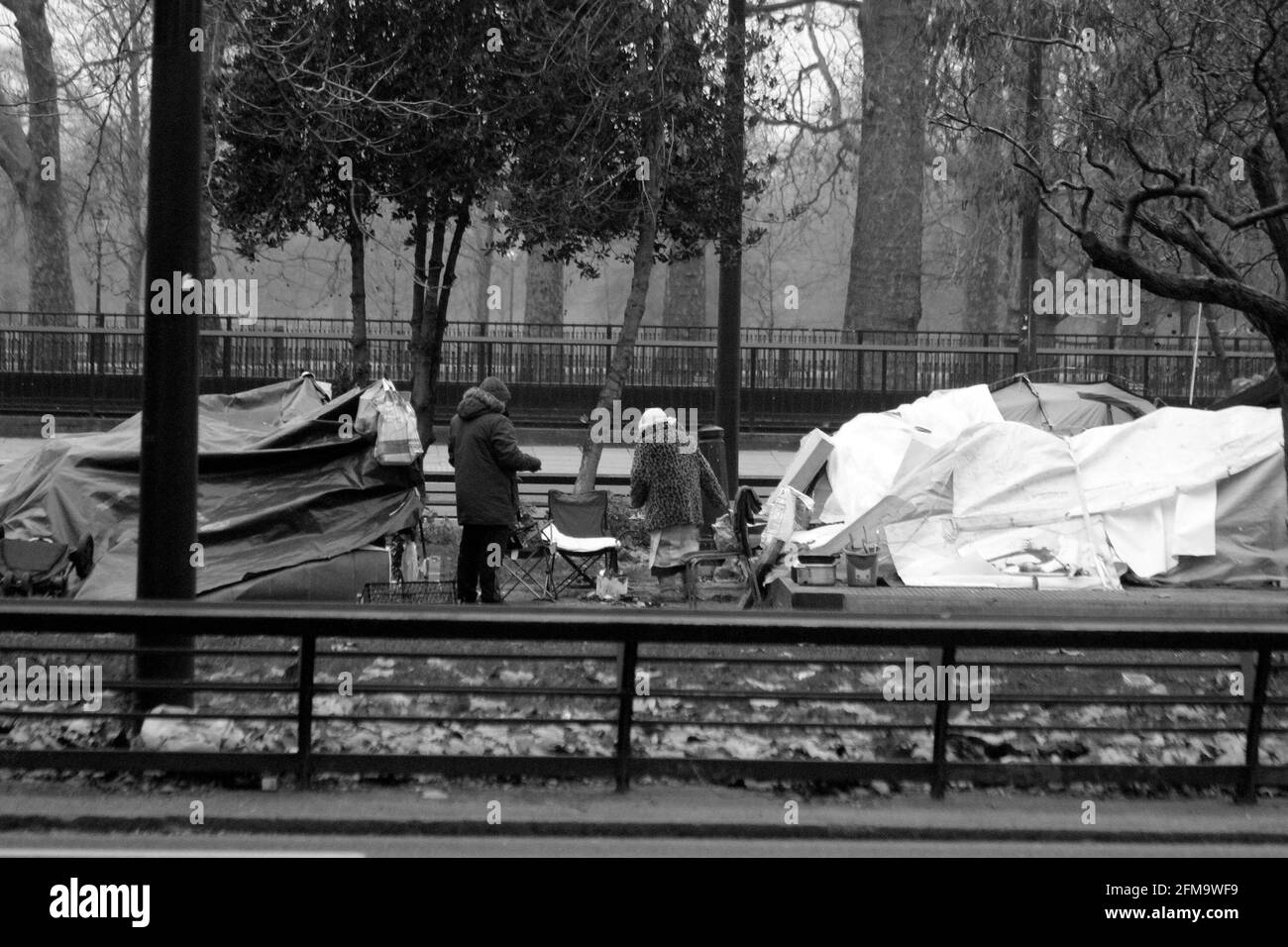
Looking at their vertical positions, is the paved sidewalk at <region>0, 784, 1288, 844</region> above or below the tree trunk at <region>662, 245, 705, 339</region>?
below

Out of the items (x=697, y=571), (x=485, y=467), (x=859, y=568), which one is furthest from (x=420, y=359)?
(x=859, y=568)

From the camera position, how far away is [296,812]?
5.82 meters

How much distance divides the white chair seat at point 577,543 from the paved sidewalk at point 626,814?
550cm

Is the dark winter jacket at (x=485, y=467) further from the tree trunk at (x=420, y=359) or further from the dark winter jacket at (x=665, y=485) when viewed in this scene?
the tree trunk at (x=420, y=359)

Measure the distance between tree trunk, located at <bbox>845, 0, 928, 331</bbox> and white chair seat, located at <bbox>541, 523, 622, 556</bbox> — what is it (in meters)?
14.2

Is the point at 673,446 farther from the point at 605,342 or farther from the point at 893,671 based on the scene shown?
the point at 605,342

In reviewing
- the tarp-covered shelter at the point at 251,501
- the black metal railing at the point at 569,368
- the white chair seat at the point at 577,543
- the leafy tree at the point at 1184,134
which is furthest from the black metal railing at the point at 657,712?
the black metal railing at the point at 569,368

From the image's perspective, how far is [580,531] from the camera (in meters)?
12.4

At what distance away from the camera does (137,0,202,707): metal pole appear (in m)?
6.73

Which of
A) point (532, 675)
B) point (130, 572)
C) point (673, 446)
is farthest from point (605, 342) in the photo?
point (532, 675)

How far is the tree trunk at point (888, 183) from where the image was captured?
Result: 2562cm

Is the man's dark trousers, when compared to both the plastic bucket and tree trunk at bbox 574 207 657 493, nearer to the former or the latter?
the plastic bucket

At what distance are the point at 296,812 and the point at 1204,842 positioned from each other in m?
3.76

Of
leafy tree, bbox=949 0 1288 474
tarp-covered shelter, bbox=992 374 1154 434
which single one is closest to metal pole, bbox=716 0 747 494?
tarp-covered shelter, bbox=992 374 1154 434
